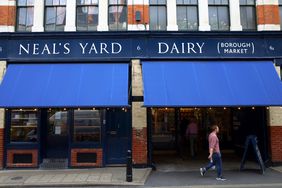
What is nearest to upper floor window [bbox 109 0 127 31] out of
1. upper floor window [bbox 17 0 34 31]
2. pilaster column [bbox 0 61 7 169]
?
upper floor window [bbox 17 0 34 31]

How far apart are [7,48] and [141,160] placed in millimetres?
6848

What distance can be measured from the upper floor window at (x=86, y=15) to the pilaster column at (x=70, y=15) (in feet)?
0.69

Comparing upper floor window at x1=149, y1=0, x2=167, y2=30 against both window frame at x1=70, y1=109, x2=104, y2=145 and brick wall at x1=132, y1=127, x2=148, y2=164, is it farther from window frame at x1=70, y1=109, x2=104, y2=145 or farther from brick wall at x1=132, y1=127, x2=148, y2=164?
brick wall at x1=132, y1=127, x2=148, y2=164

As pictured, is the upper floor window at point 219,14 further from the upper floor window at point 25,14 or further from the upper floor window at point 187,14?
the upper floor window at point 25,14

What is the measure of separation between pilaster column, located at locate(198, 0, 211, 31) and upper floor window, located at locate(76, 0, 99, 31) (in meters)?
4.24

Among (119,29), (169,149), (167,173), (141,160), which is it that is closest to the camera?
(167,173)

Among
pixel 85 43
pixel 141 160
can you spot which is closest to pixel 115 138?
pixel 141 160

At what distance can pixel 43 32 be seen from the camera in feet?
44.9

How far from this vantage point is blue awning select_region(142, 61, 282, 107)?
11.7m

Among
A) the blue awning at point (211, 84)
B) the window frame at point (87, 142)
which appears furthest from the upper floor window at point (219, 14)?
the window frame at point (87, 142)

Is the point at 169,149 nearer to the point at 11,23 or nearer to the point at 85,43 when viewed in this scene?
the point at 85,43

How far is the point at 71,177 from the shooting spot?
1154cm

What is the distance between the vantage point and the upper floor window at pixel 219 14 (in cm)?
1447

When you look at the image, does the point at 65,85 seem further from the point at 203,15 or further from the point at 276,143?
the point at 276,143
